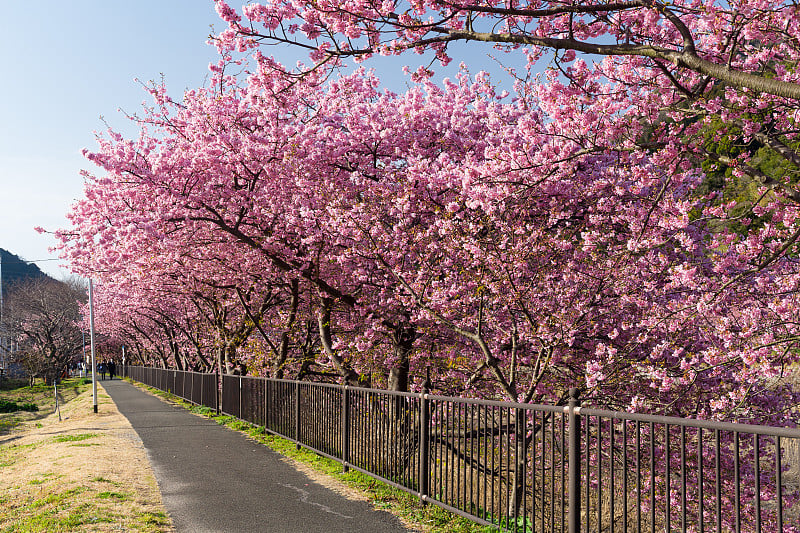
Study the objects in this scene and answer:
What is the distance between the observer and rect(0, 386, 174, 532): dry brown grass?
704 cm

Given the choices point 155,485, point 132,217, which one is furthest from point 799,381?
point 132,217

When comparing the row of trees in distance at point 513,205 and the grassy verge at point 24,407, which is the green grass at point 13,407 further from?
the row of trees in distance at point 513,205

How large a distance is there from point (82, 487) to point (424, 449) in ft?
16.8

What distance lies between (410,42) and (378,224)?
496cm

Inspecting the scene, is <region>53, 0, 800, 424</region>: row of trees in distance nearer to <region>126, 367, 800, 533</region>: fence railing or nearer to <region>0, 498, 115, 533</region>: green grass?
<region>126, 367, 800, 533</region>: fence railing

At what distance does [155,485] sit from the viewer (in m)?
9.45

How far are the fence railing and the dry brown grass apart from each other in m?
2.92

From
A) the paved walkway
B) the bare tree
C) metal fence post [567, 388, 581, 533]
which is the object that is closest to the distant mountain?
the bare tree

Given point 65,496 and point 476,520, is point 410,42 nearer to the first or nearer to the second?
point 476,520

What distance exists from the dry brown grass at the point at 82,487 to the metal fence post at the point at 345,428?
2809 millimetres

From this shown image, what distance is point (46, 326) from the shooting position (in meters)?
57.6

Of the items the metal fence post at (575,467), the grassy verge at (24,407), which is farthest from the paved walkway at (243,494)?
the grassy verge at (24,407)

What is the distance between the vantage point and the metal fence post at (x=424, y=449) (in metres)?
7.54

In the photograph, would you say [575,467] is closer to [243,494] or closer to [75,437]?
[243,494]
